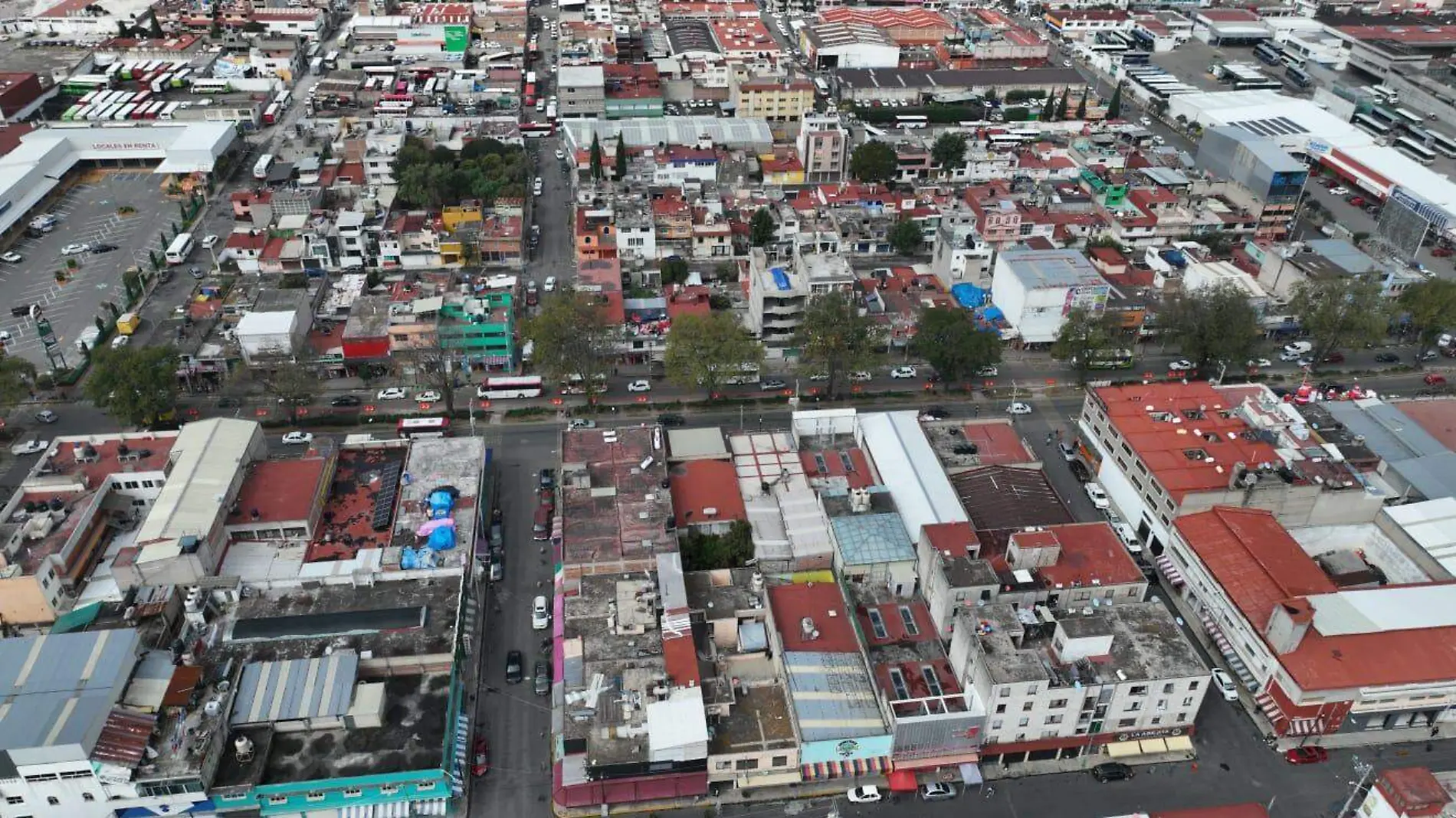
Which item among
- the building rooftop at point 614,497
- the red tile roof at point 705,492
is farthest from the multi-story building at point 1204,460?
the building rooftop at point 614,497

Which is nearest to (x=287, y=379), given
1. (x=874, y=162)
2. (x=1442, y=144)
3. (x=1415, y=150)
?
(x=874, y=162)

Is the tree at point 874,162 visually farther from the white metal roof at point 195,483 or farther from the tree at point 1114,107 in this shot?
the white metal roof at point 195,483

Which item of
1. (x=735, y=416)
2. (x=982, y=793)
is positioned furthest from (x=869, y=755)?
(x=735, y=416)

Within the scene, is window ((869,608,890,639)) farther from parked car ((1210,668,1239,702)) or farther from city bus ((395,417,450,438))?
city bus ((395,417,450,438))

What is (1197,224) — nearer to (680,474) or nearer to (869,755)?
(680,474)

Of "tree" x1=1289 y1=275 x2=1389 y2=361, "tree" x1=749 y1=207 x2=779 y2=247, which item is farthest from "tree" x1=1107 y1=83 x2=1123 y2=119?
"tree" x1=749 y1=207 x2=779 y2=247

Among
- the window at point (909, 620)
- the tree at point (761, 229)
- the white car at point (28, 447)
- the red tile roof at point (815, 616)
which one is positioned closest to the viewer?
the red tile roof at point (815, 616)
